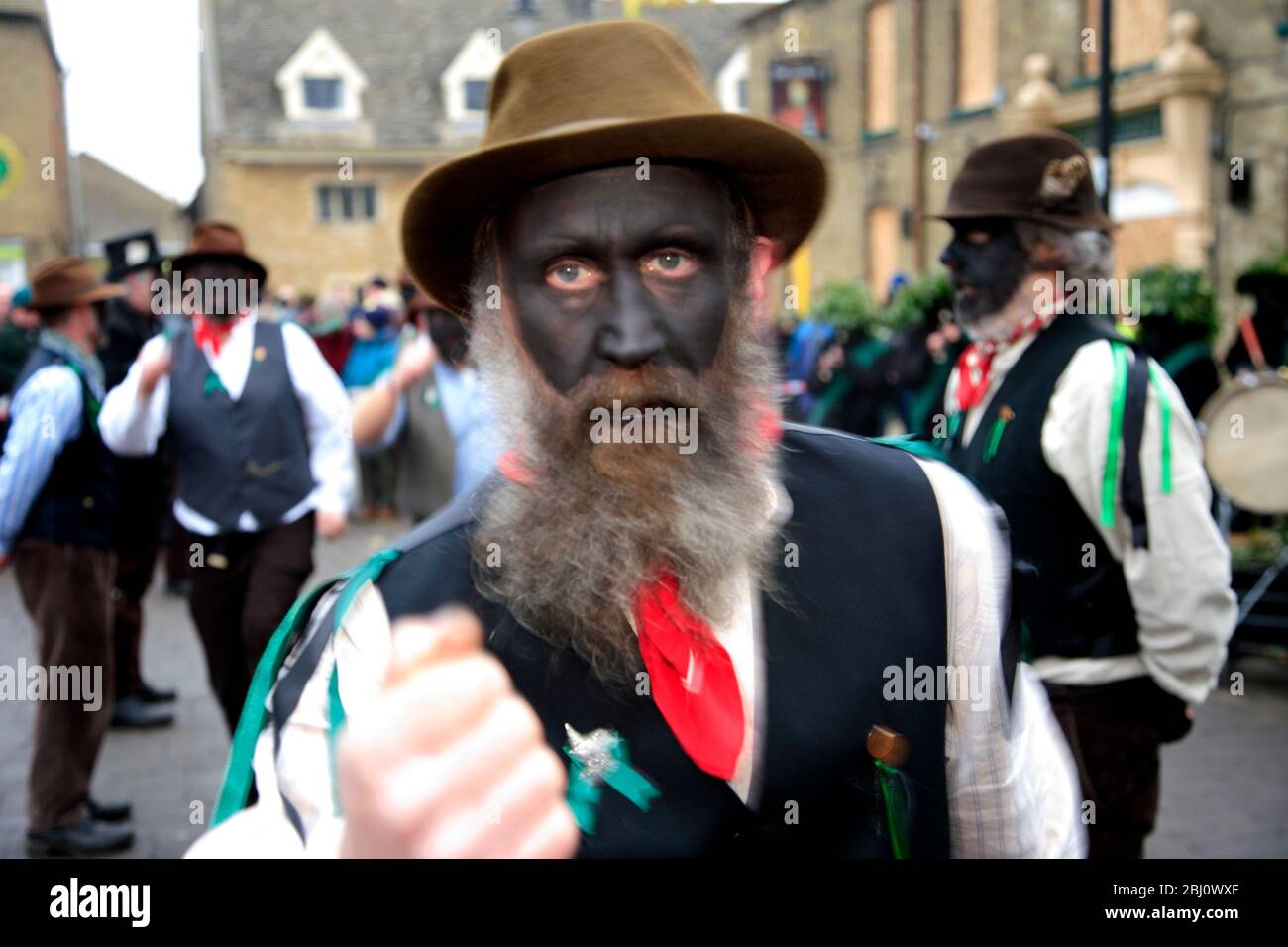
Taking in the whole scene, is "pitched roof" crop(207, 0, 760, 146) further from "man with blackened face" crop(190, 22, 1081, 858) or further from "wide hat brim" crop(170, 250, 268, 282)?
"man with blackened face" crop(190, 22, 1081, 858)

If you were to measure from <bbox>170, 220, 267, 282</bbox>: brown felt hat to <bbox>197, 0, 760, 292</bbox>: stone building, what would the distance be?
99.6ft

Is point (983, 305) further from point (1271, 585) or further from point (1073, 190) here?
point (1271, 585)

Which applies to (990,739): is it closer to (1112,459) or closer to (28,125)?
(1112,459)

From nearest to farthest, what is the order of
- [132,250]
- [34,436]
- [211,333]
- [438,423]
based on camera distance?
1. [34,436]
2. [211,333]
3. [438,423]
4. [132,250]

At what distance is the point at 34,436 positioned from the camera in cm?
500

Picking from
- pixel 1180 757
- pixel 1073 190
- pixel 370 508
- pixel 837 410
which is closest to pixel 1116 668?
pixel 1073 190

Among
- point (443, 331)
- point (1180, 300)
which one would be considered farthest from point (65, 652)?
point (1180, 300)

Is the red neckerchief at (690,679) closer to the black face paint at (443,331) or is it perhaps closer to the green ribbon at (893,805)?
the green ribbon at (893,805)

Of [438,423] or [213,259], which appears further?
[438,423]

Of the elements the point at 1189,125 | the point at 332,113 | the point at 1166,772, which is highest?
the point at 332,113

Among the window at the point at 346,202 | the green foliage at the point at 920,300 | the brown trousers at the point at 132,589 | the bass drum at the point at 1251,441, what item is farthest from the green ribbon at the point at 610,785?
the window at the point at 346,202

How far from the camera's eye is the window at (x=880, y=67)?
74.0ft

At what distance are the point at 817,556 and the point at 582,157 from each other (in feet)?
2.21

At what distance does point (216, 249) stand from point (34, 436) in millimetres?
1110
